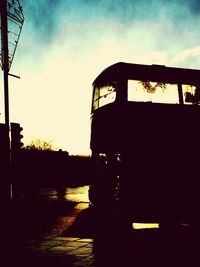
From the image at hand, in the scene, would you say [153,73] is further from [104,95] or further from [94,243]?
[94,243]

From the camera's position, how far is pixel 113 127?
8.64m

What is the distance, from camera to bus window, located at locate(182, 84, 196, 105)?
873cm

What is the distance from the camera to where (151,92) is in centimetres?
844

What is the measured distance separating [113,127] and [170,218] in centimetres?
281

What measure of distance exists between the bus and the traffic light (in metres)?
3.23

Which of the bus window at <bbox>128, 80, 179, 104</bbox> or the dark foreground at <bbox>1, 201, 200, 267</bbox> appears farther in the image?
the bus window at <bbox>128, 80, 179, 104</bbox>

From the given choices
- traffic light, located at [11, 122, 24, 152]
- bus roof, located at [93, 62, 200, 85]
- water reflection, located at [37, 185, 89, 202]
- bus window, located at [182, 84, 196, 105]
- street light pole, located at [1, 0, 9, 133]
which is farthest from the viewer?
water reflection, located at [37, 185, 89, 202]

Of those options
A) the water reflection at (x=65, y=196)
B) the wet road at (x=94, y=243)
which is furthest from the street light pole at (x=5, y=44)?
the water reflection at (x=65, y=196)

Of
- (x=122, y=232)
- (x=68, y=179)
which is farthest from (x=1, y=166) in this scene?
(x=68, y=179)

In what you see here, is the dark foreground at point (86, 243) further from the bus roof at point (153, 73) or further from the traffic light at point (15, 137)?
the bus roof at point (153, 73)

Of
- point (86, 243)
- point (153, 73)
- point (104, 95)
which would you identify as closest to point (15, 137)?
point (104, 95)

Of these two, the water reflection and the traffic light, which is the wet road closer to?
the traffic light

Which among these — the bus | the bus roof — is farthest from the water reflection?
the bus roof

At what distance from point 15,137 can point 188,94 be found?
17.4 feet
